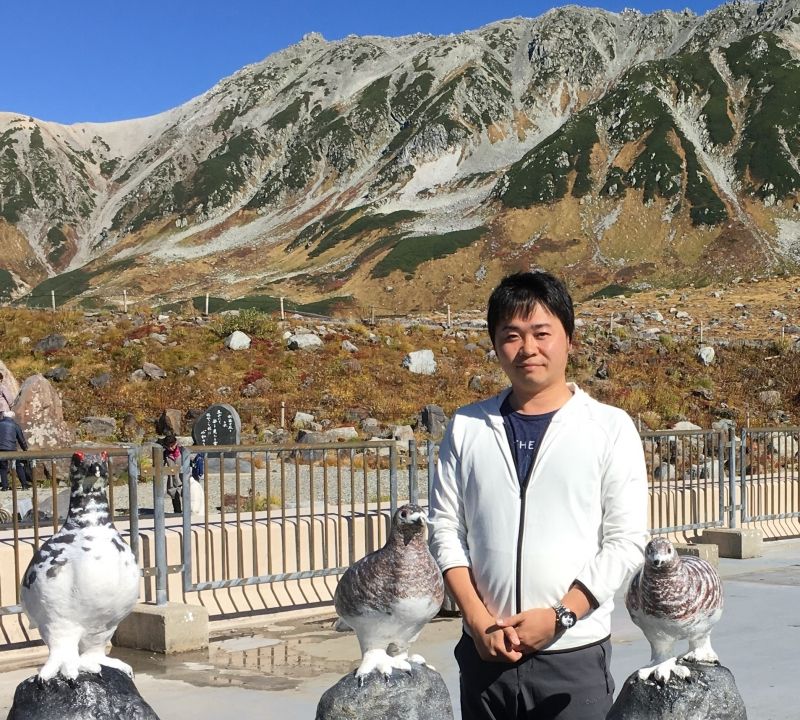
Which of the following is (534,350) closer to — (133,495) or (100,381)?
(133,495)

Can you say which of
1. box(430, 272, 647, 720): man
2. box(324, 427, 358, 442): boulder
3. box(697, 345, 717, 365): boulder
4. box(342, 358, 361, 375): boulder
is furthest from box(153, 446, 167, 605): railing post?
box(697, 345, 717, 365): boulder

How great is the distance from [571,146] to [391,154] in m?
43.0

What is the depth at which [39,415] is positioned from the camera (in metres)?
19.2

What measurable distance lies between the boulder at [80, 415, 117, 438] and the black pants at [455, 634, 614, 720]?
19.7m

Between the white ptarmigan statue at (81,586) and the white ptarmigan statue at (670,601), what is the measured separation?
1.56m

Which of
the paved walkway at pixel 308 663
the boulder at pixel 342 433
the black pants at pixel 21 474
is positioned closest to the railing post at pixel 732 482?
the paved walkway at pixel 308 663

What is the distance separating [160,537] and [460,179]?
13304 cm

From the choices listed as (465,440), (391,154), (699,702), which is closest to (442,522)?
(465,440)

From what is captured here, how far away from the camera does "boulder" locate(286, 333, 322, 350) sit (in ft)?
93.9

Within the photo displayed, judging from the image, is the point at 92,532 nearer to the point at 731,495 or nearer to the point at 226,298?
the point at 731,495

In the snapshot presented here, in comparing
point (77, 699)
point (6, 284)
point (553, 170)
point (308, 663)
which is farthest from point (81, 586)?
point (6, 284)

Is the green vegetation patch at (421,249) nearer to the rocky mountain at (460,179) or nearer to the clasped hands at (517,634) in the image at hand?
the rocky mountain at (460,179)

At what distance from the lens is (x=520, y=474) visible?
3264 mm

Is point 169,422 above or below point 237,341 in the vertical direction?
below
